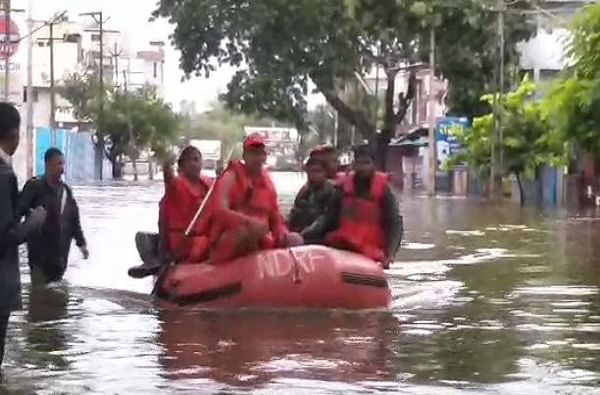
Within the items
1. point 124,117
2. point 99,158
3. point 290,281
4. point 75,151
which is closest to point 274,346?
point 290,281

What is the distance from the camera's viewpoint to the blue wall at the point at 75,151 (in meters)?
78.4

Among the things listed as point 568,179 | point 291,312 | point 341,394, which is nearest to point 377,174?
point 291,312

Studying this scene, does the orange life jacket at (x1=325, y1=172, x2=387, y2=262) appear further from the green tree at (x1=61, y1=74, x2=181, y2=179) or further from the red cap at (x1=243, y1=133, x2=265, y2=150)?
the green tree at (x1=61, y1=74, x2=181, y2=179)

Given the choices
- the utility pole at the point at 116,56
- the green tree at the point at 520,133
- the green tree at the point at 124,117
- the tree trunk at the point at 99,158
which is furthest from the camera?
the utility pole at the point at 116,56

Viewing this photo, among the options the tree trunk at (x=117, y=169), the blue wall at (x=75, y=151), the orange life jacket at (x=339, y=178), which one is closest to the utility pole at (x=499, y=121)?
the blue wall at (x=75, y=151)

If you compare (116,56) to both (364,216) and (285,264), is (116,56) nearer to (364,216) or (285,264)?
(364,216)

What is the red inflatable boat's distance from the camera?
1338 centimetres

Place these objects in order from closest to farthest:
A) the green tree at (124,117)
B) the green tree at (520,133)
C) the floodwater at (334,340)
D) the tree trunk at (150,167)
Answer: the floodwater at (334,340) < the green tree at (520,133) < the green tree at (124,117) < the tree trunk at (150,167)

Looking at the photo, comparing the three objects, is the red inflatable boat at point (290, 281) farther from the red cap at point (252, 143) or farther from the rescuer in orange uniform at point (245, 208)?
the red cap at point (252, 143)

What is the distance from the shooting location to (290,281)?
13.4 metres

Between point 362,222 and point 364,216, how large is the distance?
9 centimetres

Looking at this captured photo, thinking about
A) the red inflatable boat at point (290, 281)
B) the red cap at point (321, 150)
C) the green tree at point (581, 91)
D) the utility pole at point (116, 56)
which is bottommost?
the red inflatable boat at point (290, 281)

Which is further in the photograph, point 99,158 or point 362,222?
point 99,158

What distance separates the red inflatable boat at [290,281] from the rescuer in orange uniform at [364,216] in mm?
513
